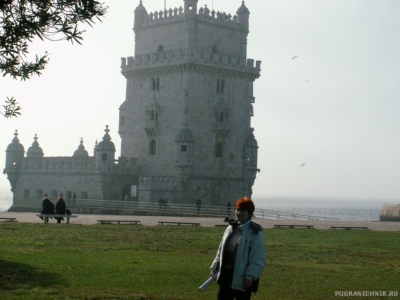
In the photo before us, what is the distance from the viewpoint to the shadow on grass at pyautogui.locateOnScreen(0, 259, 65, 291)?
18.5 meters

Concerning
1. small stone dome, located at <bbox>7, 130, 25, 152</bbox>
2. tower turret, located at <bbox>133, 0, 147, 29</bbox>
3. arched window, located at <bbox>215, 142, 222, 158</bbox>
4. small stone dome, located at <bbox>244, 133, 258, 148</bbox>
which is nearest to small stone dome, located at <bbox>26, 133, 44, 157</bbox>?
small stone dome, located at <bbox>7, 130, 25, 152</bbox>

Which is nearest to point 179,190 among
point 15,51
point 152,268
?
point 152,268

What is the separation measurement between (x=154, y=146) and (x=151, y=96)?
13.4 feet

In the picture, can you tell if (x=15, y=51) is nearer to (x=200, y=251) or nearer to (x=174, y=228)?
(x=200, y=251)

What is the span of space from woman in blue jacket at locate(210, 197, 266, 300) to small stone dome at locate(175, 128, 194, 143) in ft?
177

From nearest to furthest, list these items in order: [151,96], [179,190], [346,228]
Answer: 1. [346,228]
2. [179,190]
3. [151,96]

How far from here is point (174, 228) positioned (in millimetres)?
38250

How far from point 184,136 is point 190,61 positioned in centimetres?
592

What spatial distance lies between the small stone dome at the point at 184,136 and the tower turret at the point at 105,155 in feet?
22.2

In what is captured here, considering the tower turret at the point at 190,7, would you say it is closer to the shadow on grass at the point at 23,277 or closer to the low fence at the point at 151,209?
the low fence at the point at 151,209

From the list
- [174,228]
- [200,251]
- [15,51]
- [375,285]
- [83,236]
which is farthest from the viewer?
[174,228]

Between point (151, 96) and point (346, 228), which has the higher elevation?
point (151, 96)

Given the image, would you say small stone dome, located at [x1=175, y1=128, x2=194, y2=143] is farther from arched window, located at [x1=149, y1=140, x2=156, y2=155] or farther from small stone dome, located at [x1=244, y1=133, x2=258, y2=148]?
small stone dome, located at [x1=244, y1=133, x2=258, y2=148]

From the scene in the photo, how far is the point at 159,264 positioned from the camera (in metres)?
22.9
